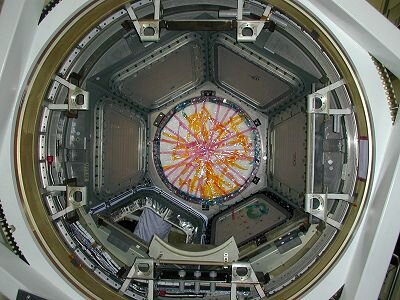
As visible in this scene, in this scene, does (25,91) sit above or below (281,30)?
below

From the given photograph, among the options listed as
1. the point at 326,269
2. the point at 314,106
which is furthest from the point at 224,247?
the point at 314,106

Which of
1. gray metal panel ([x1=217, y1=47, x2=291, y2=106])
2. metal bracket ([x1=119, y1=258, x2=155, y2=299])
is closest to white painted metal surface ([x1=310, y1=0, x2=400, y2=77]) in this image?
gray metal panel ([x1=217, y1=47, x2=291, y2=106])

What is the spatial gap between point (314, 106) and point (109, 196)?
1.77 metres

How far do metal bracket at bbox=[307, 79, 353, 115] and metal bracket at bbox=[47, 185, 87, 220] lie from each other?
1.48 meters

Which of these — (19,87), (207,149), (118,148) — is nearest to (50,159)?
(19,87)

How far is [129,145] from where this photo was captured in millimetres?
3570

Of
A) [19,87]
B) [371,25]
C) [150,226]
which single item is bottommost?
[150,226]

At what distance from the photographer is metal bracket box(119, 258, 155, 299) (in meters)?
2.53

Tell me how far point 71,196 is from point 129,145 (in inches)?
41.4

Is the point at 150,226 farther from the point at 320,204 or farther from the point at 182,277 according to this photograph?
the point at 320,204

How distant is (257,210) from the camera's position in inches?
142

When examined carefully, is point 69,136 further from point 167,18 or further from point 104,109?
point 167,18

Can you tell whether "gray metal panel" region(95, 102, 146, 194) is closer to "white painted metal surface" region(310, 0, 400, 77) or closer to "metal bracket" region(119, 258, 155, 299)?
"metal bracket" region(119, 258, 155, 299)

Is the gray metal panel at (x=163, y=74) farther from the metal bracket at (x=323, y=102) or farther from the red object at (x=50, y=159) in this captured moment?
the metal bracket at (x=323, y=102)
